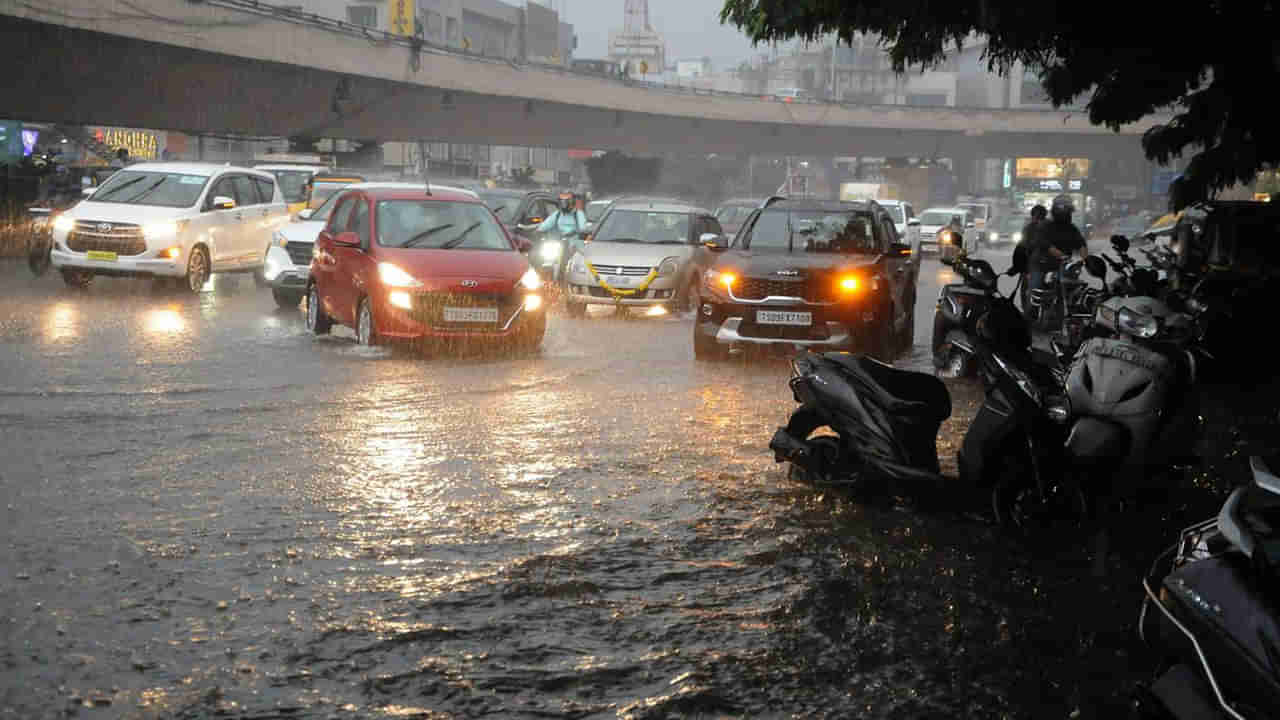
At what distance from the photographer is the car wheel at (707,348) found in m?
15.4

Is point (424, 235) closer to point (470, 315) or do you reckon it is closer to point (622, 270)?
A: point (470, 315)

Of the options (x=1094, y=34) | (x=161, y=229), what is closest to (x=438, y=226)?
(x=1094, y=34)

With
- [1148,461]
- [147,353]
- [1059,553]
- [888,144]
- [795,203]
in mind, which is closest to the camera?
[1059,553]

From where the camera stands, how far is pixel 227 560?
6.49m

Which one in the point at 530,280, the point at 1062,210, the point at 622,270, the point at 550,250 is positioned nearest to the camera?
the point at 530,280

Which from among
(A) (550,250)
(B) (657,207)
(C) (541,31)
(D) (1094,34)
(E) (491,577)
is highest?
(C) (541,31)

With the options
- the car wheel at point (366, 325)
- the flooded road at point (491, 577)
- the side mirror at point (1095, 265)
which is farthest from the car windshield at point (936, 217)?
the side mirror at point (1095, 265)

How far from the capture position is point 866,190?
79.4 meters

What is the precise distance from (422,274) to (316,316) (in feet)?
7.90

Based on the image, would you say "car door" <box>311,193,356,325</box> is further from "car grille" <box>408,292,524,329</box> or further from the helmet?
the helmet

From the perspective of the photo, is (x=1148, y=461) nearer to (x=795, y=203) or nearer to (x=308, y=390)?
(x=308, y=390)

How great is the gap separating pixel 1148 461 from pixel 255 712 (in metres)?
4.64

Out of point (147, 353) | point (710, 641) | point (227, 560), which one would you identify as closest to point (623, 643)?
point (710, 641)

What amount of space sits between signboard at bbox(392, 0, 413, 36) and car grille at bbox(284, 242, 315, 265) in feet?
235
